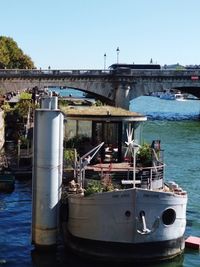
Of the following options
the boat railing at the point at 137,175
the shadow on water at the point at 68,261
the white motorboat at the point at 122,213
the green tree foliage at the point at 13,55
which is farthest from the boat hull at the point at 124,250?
the green tree foliage at the point at 13,55

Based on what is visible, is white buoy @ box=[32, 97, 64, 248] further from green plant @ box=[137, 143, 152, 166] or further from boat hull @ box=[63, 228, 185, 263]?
green plant @ box=[137, 143, 152, 166]

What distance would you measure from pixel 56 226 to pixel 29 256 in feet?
4.94

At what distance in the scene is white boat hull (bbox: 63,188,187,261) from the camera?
20.3m

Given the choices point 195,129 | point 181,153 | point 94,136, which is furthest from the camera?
point 195,129

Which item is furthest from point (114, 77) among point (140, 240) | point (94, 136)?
point (140, 240)

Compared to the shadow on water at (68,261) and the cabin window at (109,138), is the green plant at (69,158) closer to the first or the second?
the cabin window at (109,138)

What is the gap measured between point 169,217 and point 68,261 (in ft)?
12.6

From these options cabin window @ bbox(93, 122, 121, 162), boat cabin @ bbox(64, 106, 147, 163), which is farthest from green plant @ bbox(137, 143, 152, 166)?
cabin window @ bbox(93, 122, 121, 162)

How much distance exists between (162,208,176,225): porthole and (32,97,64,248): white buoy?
3.74 meters

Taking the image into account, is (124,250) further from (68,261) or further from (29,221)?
(29,221)

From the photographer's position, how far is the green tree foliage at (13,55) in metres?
113

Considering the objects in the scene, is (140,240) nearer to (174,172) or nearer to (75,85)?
(174,172)

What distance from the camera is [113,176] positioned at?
2288 centimetres

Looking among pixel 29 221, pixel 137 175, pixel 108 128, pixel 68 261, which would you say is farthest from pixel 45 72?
pixel 68 261
